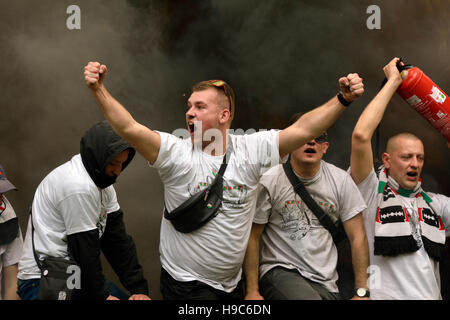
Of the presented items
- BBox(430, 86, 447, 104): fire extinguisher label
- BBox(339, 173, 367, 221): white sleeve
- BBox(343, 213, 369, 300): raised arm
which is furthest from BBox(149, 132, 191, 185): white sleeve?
BBox(430, 86, 447, 104): fire extinguisher label

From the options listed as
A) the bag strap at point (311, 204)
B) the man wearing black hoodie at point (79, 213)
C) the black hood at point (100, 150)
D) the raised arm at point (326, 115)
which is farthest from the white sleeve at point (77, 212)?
the bag strap at point (311, 204)

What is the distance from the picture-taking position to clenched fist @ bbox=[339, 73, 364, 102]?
329 cm

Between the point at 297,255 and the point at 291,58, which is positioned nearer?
the point at 297,255

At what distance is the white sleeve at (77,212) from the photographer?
11.1 ft

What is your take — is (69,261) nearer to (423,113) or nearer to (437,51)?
(423,113)

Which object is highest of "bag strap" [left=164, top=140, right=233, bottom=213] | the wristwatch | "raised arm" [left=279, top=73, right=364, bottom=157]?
"raised arm" [left=279, top=73, right=364, bottom=157]

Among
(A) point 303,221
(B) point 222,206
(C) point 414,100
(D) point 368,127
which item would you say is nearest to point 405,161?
(C) point 414,100

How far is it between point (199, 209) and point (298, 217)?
83 cm

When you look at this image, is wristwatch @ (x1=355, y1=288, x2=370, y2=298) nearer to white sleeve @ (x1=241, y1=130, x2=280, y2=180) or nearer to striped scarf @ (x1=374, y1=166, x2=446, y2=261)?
striped scarf @ (x1=374, y1=166, x2=446, y2=261)

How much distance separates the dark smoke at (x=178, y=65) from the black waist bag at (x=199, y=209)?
6.56ft

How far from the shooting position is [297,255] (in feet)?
12.7
